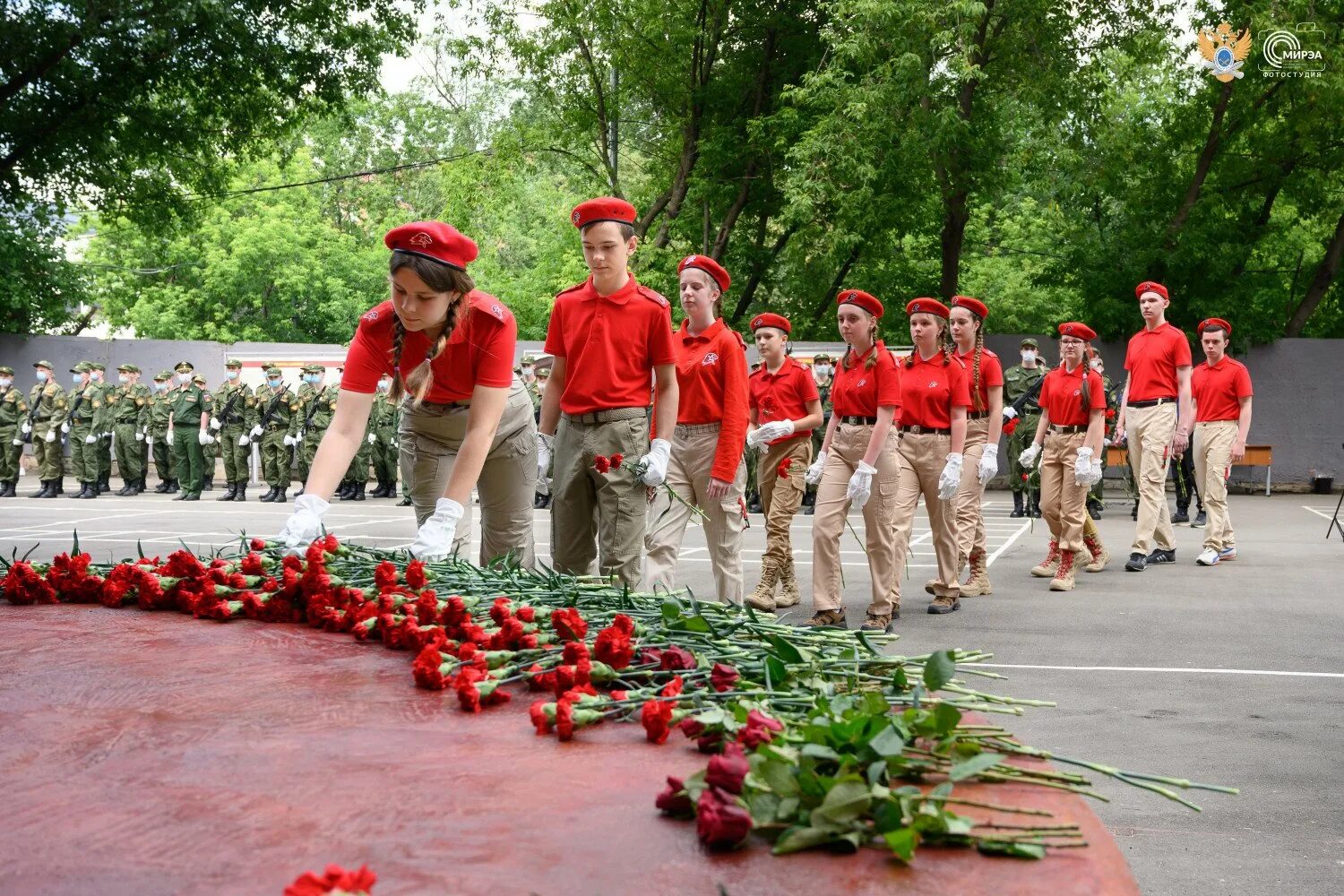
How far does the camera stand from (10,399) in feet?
86.5

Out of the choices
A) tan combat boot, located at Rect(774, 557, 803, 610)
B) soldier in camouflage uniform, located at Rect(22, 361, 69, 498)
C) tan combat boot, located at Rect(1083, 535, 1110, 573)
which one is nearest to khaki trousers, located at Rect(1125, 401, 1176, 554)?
tan combat boot, located at Rect(1083, 535, 1110, 573)

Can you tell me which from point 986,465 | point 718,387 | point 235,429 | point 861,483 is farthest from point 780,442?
point 235,429

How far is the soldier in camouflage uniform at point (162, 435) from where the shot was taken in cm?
2547

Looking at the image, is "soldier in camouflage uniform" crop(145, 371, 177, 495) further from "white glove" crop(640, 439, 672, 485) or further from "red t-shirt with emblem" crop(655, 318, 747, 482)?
"white glove" crop(640, 439, 672, 485)

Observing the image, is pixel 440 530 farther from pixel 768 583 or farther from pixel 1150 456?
pixel 1150 456

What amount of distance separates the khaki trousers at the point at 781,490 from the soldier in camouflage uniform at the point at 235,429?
15.7 m

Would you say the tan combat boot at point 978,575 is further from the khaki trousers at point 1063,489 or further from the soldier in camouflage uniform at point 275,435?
the soldier in camouflage uniform at point 275,435

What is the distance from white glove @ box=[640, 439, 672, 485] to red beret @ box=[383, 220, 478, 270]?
6.30 ft

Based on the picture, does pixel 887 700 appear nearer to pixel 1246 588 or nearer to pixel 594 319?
pixel 594 319

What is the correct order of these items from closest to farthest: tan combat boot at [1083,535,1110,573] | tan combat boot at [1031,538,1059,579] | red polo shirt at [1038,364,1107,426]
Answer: red polo shirt at [1038,364,1107,426], tan combat boot at [1031,538,1059,579], tan combat boot at [1083,535,1110,573]

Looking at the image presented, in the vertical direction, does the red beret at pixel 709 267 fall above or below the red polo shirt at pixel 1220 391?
above

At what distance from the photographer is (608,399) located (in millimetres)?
6090

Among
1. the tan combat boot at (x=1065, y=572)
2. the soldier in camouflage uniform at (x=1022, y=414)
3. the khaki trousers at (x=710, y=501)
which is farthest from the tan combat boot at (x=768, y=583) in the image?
the soldier in camouflage uniform at (x=1022, y=414)

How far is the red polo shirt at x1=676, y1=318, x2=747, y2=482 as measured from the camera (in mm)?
7203
